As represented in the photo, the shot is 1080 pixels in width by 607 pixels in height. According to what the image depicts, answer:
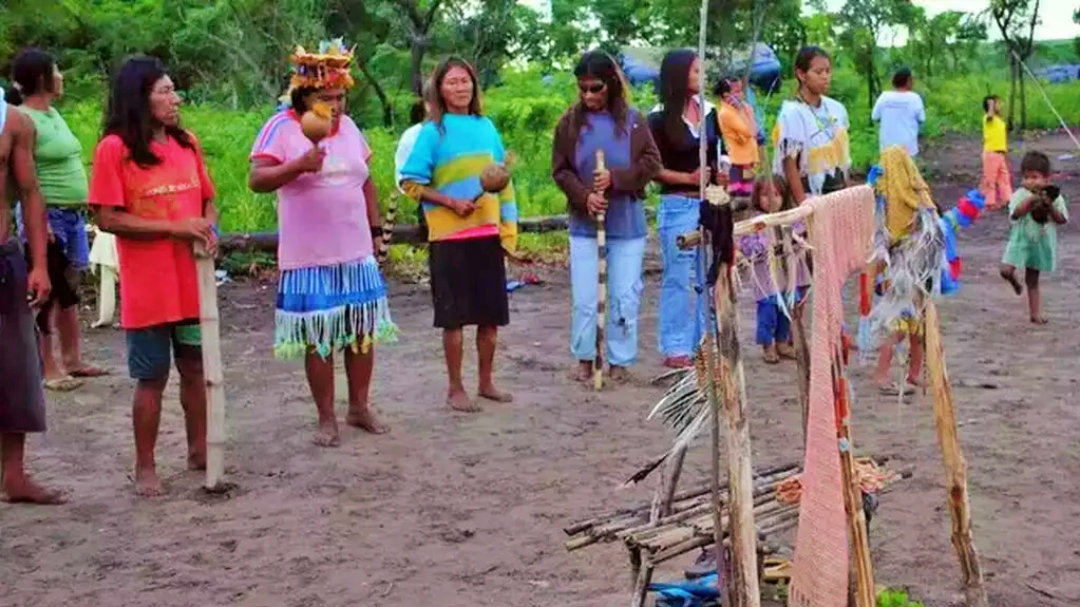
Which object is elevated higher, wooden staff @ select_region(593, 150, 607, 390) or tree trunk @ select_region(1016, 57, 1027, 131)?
tree trunk @ select_region(1016, 57, 1027, 131)

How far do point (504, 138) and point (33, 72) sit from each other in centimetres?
970

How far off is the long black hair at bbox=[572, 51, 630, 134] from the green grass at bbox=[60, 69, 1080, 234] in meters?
3.25

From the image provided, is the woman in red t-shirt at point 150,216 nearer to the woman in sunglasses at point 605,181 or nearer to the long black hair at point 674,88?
the woman in sunglasses at point 605,181

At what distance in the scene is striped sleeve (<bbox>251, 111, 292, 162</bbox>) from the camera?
624 centimetres

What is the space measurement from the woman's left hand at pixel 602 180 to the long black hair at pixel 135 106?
259 centimetres

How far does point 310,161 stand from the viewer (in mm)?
6070

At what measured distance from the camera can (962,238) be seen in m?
14.2

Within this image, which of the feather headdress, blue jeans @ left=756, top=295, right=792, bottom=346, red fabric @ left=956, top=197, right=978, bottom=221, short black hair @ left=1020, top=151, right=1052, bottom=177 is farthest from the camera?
short black hair @ left=1020, top=151, right=1052, bottom=177

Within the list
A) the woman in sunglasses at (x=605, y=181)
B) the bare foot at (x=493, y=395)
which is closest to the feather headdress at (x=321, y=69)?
the woman in sunglasses at (x=605, y=181)

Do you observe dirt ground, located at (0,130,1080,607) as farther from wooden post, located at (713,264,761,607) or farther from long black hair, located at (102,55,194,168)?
long black hair, located at (102,55,194,168)

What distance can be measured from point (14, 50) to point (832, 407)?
17993mm

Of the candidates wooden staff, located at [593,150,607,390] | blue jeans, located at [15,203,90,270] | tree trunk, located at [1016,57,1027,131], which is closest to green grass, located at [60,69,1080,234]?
tree trunk, located at [1016,57,1027,131]

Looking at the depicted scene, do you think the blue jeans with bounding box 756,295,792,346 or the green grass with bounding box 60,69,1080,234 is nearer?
the blue jeans with bounding box 756,295,792,346

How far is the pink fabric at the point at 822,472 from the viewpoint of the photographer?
374 centimetres
